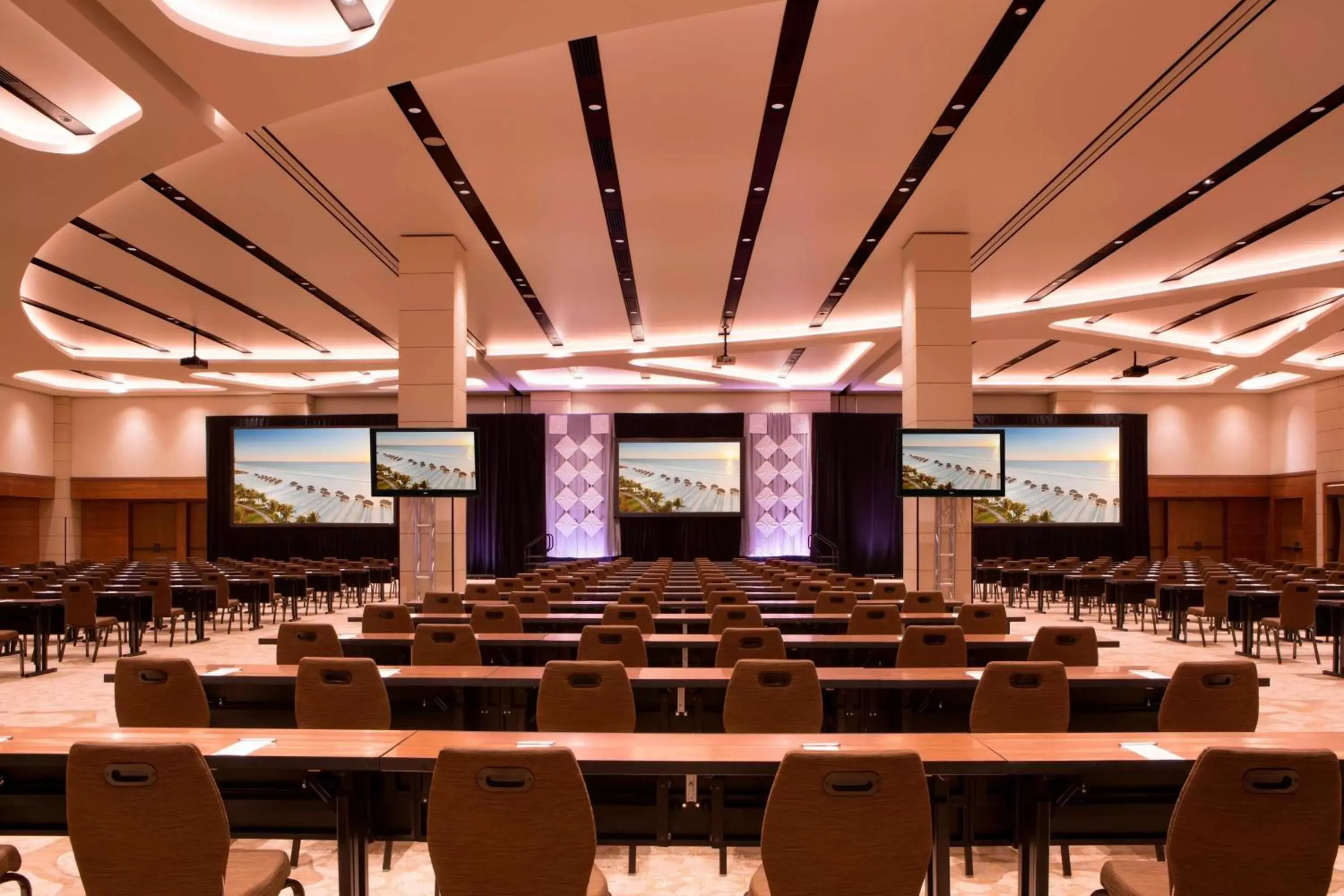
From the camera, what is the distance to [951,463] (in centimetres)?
1113

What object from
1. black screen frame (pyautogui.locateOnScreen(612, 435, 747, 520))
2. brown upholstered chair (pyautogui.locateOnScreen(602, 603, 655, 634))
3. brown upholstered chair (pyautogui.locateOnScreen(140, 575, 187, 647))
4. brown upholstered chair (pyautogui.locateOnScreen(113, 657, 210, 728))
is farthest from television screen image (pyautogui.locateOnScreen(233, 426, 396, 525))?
brown upholstered chair (pyautogui.locateOnScreen(113, 657, 210, 728))

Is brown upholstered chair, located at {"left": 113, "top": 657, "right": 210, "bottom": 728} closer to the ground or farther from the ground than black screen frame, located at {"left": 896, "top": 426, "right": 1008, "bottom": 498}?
closer to the ground

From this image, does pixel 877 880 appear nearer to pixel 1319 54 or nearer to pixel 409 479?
pixel 1319 54

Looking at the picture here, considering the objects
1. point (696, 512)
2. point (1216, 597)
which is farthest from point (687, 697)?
point (696, 512)

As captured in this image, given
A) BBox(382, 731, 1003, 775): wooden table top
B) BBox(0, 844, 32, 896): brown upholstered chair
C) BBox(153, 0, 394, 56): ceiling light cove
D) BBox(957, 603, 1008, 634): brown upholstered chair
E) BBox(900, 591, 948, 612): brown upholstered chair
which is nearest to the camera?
BBox(382, 731, 1003, 775): wooden table top

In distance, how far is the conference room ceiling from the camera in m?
6.91

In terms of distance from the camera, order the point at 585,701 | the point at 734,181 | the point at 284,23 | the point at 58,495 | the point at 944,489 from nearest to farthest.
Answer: the point at 585,701
the point at 284,23
the point at 734,181
the point at 944,489
the point at 58,495

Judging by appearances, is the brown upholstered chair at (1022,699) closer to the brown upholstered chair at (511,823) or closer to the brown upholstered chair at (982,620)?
the brown upholstered chair at (511,823)

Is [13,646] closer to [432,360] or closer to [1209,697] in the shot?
[432,360]

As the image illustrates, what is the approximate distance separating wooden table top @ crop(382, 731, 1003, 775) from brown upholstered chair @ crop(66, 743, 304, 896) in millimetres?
465

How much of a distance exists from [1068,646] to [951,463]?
5947mm

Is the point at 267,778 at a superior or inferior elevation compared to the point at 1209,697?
inferior

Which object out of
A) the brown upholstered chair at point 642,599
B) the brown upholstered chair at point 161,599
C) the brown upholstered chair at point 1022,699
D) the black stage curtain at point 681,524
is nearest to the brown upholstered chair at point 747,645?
the brown upholstered chair at point 1022,699

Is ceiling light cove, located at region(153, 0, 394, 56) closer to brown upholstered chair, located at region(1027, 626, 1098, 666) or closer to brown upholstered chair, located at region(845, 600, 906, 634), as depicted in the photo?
brown upholstered chair, located at region(845, 600, 906, 634)
